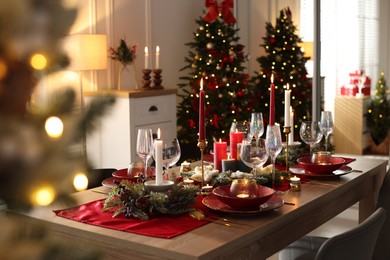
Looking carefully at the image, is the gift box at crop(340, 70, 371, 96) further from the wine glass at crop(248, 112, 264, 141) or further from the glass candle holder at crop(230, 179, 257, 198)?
the glass candle holder at crop(230, 179, 257, 198)

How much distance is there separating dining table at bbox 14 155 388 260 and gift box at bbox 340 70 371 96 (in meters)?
2.87

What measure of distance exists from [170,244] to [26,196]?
126 centimetres

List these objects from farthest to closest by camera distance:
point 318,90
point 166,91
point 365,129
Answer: point 318,90 → point 365,129 → point 166,91

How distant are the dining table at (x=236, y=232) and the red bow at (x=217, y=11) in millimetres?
3277

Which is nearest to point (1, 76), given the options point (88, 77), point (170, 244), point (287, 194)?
point (170, 244)

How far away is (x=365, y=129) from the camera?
5359 millimetres

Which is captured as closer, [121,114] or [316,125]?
[316,125]

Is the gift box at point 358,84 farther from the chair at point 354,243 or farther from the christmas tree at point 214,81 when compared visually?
the chair at point 354,243

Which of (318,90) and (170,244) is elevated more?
(318,90)

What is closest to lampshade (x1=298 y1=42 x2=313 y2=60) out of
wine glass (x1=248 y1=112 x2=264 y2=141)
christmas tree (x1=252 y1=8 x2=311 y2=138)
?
christmas tree (x1=252 y1=8 x2=311 y2=138)

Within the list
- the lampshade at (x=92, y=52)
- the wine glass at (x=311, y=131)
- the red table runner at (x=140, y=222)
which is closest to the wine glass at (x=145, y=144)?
the red table runner at (x=140, y=222)

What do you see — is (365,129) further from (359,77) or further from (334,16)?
(334,16)

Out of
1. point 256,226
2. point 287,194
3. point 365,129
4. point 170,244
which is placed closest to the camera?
point 170,244

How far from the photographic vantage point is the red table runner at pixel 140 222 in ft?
6.11
